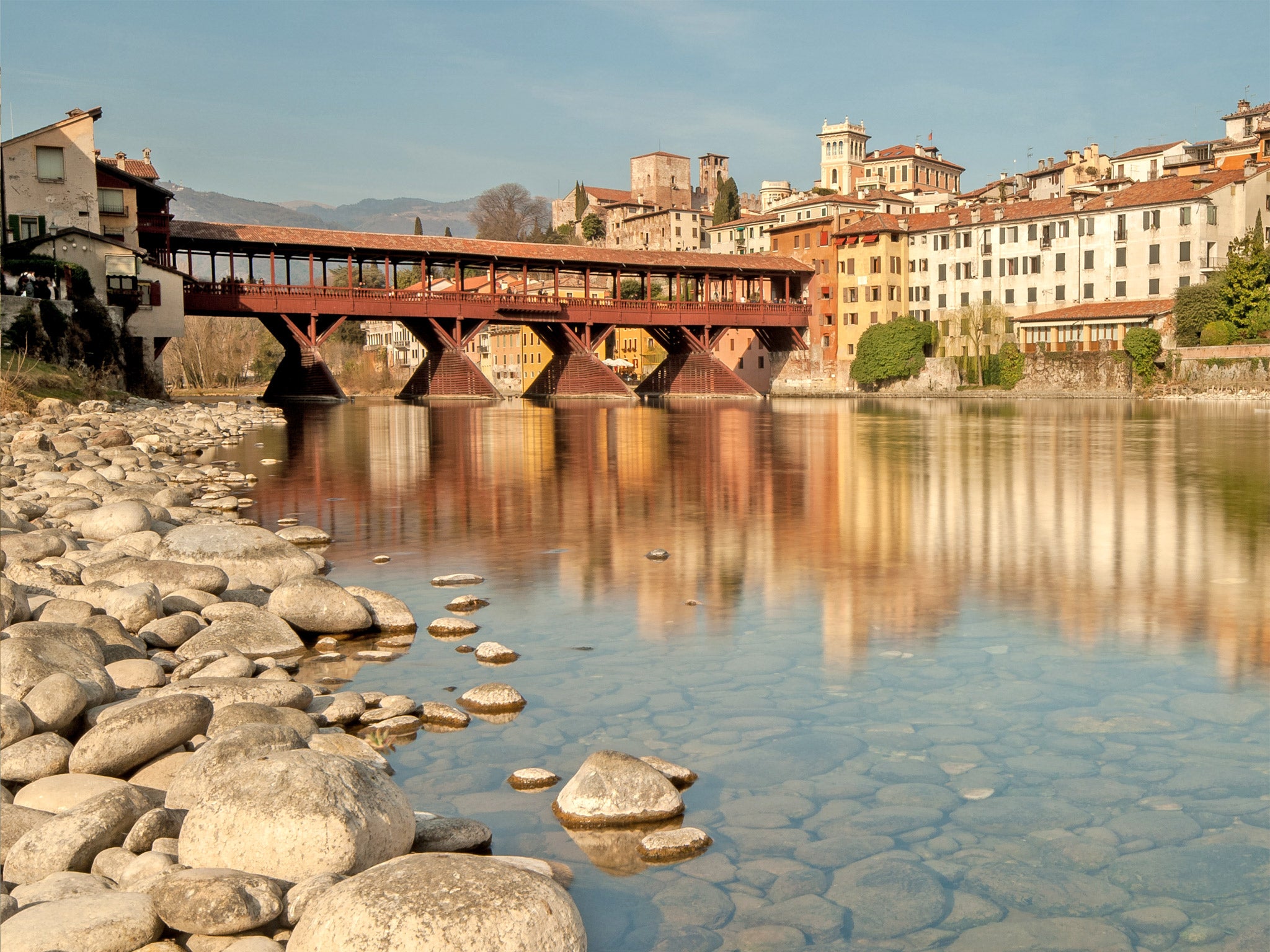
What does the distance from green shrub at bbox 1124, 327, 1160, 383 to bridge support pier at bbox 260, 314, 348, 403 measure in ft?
136

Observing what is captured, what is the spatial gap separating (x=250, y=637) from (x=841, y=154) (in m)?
143

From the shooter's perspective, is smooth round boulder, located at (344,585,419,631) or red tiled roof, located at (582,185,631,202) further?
red tiled roof, located at (582,185,631,202)

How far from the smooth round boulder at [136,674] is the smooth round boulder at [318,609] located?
1.72 metres

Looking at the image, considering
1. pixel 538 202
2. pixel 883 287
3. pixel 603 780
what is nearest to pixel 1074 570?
pixel 603 780

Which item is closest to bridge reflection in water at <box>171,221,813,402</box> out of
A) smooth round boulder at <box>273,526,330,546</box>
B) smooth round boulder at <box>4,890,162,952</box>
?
smooth round boulder at <box>273,526,330,546</box>

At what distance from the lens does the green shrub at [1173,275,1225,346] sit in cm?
6084

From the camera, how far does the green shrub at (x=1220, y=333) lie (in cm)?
5981

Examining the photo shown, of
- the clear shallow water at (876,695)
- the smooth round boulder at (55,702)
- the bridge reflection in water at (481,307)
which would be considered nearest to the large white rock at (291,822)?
the clear shallow water at (876,695)

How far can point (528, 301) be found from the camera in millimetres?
66312

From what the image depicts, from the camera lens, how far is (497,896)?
140 inches

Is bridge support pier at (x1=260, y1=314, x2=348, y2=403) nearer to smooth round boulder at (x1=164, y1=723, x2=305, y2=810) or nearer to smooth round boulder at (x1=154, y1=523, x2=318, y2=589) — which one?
smooth round boulder at (x1=154, y1=523, x2=318, y2=589)

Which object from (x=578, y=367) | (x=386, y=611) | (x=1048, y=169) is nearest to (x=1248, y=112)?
(x=1048, y=169)

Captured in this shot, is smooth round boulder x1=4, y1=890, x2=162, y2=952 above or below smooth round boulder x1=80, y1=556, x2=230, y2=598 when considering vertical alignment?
below

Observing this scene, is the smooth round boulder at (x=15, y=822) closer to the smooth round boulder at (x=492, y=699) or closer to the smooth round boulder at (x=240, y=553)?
the smooth round boulder at (x=492, y=699)
